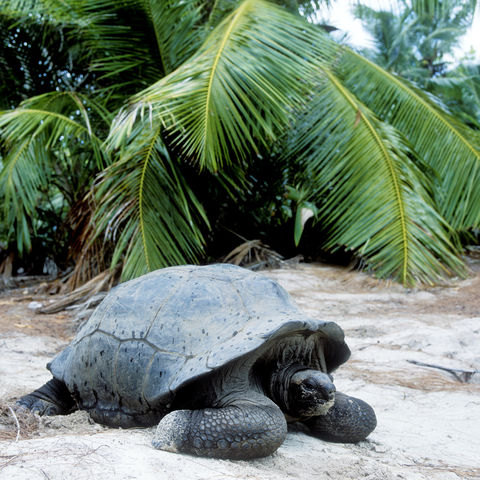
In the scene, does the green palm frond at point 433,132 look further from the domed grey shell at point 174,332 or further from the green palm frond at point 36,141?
the domed grey shell at point 174,332

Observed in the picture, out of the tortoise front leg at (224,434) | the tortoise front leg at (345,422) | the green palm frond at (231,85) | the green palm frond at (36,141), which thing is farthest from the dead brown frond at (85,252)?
the tortoise front leg at (224,434)

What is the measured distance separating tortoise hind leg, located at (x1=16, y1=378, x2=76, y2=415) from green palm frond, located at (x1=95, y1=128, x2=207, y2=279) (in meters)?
2.30

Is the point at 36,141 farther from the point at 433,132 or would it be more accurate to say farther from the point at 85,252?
the point at 433,132

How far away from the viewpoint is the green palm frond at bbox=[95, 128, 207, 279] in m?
4.86

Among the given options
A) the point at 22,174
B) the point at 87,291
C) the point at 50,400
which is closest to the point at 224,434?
the point at 50,400

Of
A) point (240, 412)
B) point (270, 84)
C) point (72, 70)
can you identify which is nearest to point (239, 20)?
point (270, 84)

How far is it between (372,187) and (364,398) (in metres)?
2.95

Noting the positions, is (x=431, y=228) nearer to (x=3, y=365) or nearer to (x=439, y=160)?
(x=439, y=160)

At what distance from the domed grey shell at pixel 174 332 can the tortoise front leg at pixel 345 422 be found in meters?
0.26

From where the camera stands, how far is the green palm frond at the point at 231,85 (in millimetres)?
4406

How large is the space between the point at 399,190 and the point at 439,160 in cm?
124

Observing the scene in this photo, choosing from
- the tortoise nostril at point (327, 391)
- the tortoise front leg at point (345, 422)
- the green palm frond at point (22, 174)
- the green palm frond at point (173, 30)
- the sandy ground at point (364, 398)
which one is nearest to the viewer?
the sandy ground at point (364, 398)

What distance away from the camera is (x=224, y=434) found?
171 cm

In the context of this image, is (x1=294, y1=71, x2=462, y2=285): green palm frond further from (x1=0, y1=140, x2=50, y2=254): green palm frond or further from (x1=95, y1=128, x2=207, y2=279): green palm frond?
(x1=0, y1=140, x2=50, y2=254): green palm frond
